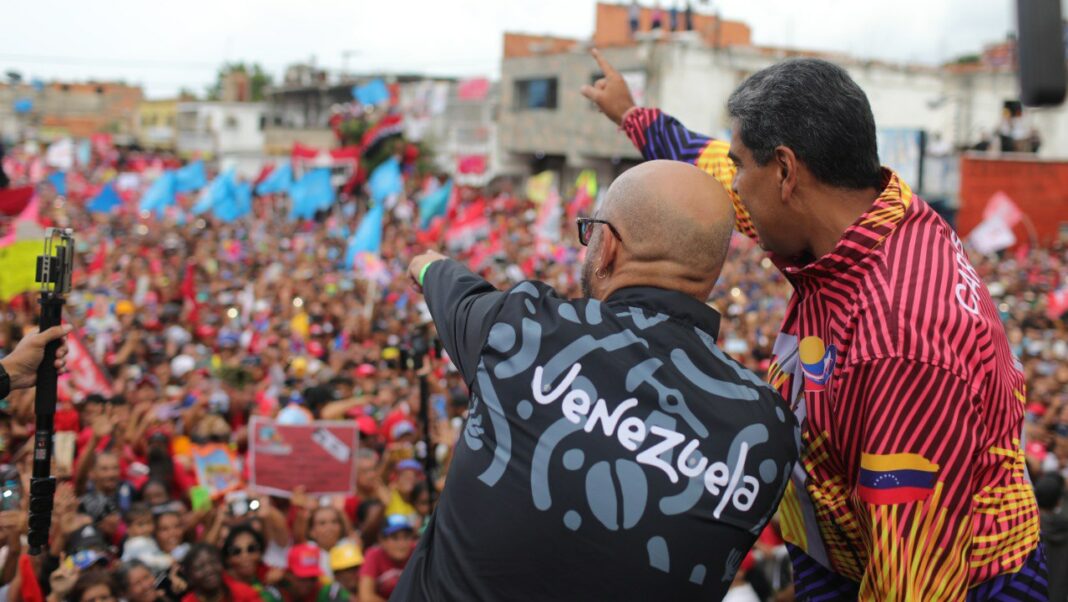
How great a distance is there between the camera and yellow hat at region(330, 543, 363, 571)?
542 centimetres

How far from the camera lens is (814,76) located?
1.80m

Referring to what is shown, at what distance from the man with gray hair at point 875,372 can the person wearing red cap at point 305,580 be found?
3.86m

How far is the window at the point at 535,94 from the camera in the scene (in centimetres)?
3612

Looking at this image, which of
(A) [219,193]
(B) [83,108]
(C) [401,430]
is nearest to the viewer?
(C) [401,430]

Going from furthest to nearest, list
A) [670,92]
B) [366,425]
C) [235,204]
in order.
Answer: [670,92] → [235,204] → [366,425]

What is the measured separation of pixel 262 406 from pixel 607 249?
23.6 feet

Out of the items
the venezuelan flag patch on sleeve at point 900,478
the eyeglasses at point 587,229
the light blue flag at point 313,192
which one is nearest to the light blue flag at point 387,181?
the light blue flag at point 313,192

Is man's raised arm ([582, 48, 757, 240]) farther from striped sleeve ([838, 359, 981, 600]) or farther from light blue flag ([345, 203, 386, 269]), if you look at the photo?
light blue flag ([345, 203, 386, 269])

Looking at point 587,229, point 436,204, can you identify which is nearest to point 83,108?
point 436,204

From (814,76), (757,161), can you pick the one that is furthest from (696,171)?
(814,76)

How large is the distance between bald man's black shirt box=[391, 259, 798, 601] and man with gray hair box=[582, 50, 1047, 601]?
0.54 feet

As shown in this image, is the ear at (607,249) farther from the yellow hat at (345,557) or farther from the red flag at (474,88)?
the red flag at (474,88)

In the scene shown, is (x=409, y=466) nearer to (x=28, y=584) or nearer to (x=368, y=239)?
(x=28, y=584)

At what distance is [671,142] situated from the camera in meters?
2.68
